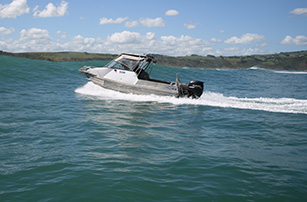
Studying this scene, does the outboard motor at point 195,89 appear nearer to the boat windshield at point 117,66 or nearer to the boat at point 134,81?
the boat at point 134,81

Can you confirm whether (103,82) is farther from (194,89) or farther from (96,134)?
(96,134)

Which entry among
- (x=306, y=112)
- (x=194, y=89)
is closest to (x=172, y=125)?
(x=194, y=89)

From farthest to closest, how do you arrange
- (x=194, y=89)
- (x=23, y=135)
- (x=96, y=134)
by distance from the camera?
(x=194, y=89) < (x=96, y=134) < (x=23, y=135)

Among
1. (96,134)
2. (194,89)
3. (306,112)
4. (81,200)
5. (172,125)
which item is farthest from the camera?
(194,89)

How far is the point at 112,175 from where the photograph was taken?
522 centimetres

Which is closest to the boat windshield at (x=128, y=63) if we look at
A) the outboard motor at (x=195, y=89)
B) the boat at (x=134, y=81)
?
the boat at (x=134, y=81)

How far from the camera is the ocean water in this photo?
4.70 metres

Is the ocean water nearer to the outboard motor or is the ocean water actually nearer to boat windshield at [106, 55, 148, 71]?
the outboard motor

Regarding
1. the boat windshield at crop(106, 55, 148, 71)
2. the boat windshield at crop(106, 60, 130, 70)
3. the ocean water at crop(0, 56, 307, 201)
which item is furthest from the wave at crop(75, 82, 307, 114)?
the boat windshield at crop(106, 55, 148, 71)

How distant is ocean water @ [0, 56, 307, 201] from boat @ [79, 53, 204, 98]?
318 cm

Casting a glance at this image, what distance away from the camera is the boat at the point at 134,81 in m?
16.1

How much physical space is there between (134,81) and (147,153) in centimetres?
1006

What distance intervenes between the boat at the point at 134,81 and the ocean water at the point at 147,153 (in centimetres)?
318

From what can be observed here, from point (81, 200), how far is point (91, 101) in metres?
10.2
